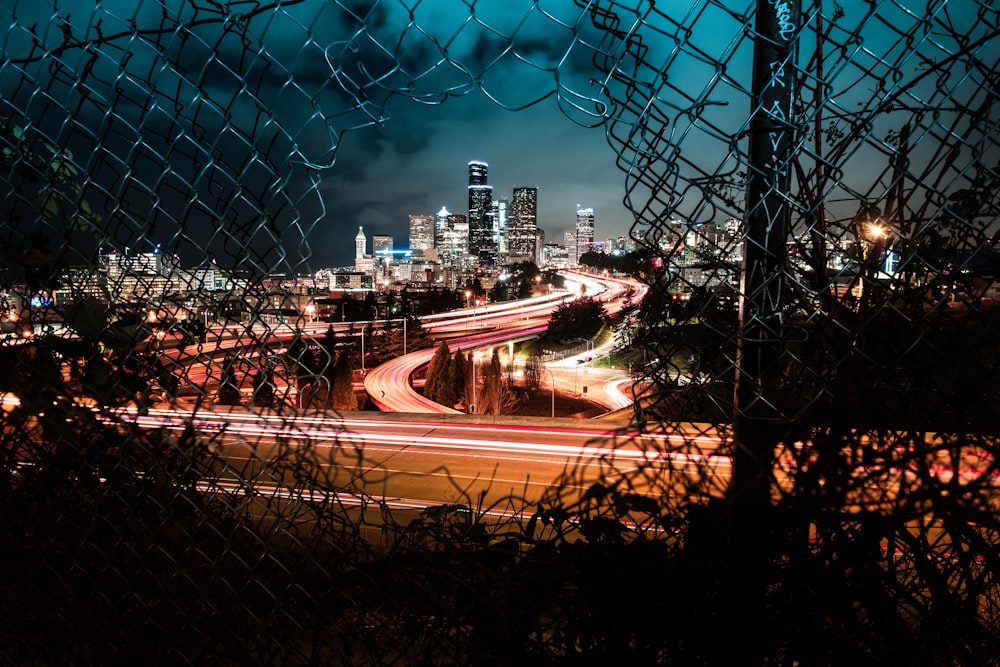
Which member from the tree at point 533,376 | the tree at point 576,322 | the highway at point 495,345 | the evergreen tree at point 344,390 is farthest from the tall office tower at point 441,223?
the tree at point 533,376

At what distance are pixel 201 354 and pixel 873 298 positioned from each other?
5.68 ft

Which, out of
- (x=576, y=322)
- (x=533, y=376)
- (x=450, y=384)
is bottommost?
(x=450, y=384)

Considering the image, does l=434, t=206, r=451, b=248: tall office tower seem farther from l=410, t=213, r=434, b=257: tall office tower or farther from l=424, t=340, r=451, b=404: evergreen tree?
l=424, t=340, r=451, b=404: evergreen tree

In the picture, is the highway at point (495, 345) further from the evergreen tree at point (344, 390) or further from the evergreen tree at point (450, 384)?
the evergreen tree at point (344, 390)

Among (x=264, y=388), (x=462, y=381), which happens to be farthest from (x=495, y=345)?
(x=264, y=388)

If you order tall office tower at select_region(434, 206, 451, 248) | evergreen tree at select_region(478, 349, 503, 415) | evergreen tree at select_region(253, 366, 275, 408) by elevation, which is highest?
tall office tower at select_region(434, 206, 451, 248)

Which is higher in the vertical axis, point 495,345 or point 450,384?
point 495,345

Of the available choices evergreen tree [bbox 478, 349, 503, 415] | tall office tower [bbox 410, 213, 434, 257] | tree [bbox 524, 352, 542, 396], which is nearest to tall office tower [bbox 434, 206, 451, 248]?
tall office tower [bbox 410, 213, 434, 257]

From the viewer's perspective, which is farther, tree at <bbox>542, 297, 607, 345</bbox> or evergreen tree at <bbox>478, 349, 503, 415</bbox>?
tree at <bbox>542, 297, 607, 345</bbox>

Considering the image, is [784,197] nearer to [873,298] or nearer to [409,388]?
[873,298]

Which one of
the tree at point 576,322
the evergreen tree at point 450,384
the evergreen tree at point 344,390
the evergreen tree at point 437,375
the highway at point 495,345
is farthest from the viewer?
the tree at point 576,322

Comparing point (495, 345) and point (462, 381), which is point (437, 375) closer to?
point (462, 381)

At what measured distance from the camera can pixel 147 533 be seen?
158 cm

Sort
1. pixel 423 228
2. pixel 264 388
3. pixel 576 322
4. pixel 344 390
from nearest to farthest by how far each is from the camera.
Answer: pixel 264 388, pixel 423 228, pixel 344 390, pixel 576 322
